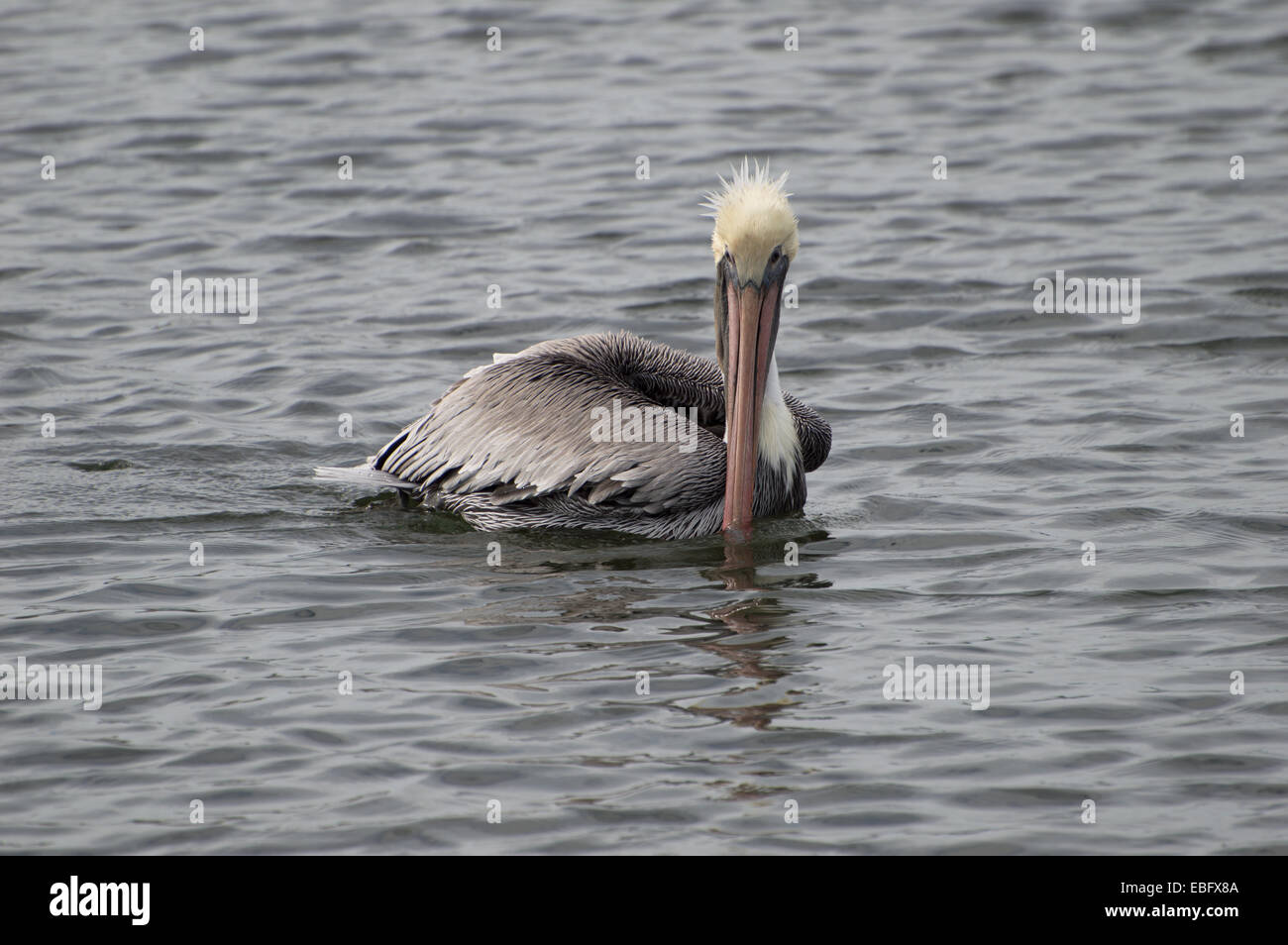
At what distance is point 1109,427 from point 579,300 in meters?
3.43

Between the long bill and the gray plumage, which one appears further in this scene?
the gray plumage

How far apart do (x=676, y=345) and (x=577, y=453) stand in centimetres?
267

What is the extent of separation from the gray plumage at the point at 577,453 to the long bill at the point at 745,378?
0.18 metres

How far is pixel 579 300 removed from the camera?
1064 cm

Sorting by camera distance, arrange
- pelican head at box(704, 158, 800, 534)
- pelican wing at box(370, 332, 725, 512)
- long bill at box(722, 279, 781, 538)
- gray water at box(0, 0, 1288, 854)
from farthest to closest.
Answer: pelican wing at box(370, 332, 725, 512) < long bill at box(722, 279, 781, 538) < pelican head at box(704, 158, 800, 534) < gray water at box(0, 0, 1288, 854)

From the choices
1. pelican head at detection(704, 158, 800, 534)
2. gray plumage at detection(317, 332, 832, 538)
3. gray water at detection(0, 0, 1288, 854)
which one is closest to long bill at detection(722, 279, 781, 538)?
pelican head at detection(704, 158, 800, 534)

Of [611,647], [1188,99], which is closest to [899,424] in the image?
[611,647]

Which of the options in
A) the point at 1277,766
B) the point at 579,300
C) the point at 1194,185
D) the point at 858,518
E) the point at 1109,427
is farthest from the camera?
the point at 1194,185

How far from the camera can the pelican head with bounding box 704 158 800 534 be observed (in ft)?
22.7

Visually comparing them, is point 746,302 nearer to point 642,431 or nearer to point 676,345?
point 642,431

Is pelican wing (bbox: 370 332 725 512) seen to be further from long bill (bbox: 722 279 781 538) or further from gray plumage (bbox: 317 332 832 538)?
long bill (bbox: 722 279 781 538)

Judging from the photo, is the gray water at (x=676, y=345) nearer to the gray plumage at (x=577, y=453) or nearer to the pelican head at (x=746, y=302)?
the gray plumage at (x=577, y=453)

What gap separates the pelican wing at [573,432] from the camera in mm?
7293

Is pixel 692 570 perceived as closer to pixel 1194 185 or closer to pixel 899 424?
pixel 899 424
